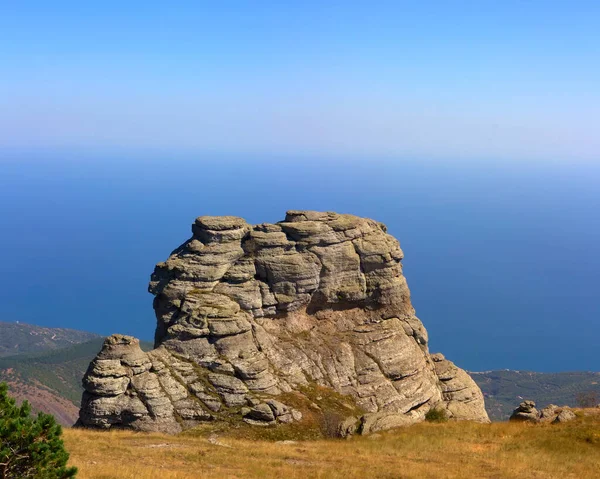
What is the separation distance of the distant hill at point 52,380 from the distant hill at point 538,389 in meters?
115

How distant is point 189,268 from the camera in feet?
147

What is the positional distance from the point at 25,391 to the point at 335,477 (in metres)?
124

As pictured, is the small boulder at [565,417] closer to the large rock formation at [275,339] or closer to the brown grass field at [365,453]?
the brown grass field at [365,453]

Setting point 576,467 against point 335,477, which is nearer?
point 335,477

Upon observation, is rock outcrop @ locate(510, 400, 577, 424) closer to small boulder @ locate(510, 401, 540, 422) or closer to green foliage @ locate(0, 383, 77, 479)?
small boulder @ locate(510, 401, 540, 422)

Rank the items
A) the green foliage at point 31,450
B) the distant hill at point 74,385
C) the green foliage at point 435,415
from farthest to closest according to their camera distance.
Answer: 1. the distant hill at point 74,385
2. the green foliage at point 435,415
3. the green foliage at point 31,450

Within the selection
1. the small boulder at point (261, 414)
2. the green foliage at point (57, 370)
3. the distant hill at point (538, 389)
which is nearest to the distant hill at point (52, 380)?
the green foliage at point (57, 370)

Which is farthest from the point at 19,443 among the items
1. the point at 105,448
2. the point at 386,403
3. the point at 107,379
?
the point at 386,403

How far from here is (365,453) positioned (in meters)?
30.6

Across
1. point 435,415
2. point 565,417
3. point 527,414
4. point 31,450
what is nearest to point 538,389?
point 435,415

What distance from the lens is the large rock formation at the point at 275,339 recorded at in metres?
37.5

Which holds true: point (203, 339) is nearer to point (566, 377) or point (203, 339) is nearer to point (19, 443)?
point (19, 443)

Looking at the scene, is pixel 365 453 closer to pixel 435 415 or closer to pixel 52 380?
pixel 435 415

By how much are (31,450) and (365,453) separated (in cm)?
1950
